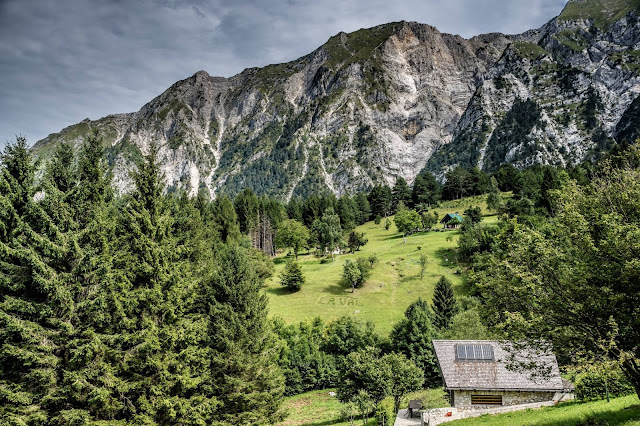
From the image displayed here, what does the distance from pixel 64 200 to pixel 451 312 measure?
54.9 metres

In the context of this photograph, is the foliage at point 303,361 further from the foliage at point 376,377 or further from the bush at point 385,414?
the bush at point 385,414

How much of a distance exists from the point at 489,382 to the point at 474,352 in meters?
2.72

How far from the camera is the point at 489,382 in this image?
97.5 feet

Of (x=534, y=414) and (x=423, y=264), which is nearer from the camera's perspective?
(x=534, y=414)

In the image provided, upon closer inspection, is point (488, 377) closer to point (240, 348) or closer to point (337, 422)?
point (337, 422)

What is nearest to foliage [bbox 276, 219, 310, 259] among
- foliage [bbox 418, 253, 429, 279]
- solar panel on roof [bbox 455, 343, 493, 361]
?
foliage [bbox 418, 253, 429, 279]

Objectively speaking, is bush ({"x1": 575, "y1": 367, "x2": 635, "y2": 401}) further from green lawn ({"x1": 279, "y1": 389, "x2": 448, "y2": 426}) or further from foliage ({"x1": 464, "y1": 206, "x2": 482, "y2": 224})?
foliage ({"x1": 464, "y1": 206, "x2": 482, "y2": 224})

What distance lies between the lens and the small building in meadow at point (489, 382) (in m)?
28.8

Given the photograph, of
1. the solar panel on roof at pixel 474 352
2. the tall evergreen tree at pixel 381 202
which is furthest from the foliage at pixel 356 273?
the tall evergreen tree at pixel 381 202

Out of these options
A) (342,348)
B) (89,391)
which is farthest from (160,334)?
(342,348)

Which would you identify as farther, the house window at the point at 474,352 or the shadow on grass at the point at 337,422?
the shadow on grass at the point at 337,422

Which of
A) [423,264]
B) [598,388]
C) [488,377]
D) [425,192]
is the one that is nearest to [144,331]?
[488,377]

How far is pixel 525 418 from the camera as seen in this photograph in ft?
69.5

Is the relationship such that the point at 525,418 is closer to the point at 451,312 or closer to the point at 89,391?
the point at 89,391
